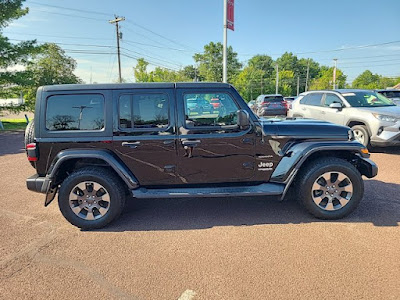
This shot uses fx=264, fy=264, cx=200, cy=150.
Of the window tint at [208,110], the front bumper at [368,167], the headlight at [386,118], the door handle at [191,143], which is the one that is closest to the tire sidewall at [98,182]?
the door handle at [191,143]

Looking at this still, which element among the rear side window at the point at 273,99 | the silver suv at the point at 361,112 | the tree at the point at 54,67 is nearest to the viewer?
the silver suv at the point at 361,112

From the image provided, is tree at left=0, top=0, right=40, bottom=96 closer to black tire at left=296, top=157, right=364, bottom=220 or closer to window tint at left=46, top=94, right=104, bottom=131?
window tint at left=46, top=94, right=104, bottom=131

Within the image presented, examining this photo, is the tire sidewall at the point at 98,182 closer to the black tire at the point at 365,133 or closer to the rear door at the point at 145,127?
the rear door at the point at 145,127

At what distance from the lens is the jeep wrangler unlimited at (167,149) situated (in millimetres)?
3471

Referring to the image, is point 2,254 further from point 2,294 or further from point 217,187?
point 217,187

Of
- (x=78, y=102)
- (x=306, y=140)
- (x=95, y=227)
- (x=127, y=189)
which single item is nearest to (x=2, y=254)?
Answer: (x=95, y=227)

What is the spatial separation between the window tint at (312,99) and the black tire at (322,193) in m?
5.75

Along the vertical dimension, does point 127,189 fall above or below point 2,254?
above

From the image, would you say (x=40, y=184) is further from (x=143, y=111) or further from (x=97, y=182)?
(x=143, y=111)

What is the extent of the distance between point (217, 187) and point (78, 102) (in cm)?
219

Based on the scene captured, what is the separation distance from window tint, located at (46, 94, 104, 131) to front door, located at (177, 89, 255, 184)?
1071 mm

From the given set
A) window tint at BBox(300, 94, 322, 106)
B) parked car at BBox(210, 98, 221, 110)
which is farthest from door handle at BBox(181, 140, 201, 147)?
window tint at BBox(300, 94, 322, 106)

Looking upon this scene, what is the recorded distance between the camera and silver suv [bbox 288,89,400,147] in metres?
6.70

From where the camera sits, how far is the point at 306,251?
2873mm
